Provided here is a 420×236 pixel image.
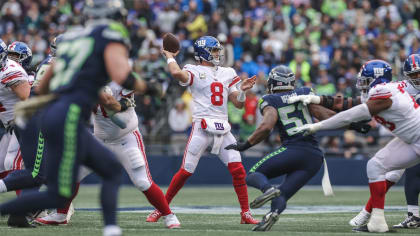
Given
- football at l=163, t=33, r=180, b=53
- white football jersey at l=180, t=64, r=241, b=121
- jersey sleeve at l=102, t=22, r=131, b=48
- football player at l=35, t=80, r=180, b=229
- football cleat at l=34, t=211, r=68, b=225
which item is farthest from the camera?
white football jersey at l=180, t=64, r=241, b=121

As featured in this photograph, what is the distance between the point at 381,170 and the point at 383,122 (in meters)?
0.49

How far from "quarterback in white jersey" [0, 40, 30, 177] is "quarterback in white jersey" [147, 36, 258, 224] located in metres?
1.73

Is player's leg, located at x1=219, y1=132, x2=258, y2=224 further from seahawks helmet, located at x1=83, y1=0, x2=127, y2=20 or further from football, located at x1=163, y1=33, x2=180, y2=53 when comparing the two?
seahawks helmet, located at x1=83, y1=0, x2=127, y2=20

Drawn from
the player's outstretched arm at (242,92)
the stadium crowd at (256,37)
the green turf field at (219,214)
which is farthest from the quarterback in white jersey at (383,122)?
the stadium crowd at (256,37)

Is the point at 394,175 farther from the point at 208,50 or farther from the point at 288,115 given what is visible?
the point at 208,50

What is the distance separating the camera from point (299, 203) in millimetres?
12445

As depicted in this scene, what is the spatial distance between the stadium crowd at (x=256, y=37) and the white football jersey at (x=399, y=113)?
895 cm

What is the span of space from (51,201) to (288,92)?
128 inches

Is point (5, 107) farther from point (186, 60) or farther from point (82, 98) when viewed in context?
point (186, 60)

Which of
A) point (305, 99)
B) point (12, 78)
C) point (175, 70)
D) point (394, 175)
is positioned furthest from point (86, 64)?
point (394, 175)

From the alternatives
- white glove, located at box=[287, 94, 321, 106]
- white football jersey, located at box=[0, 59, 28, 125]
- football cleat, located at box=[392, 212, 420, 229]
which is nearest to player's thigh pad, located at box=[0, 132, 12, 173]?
white football jersey, located at box=[0, 59, 28, 125]

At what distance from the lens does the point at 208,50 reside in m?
9.40

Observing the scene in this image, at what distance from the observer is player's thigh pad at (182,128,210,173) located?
9031 mm

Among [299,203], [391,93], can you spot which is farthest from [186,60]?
[391,93]
